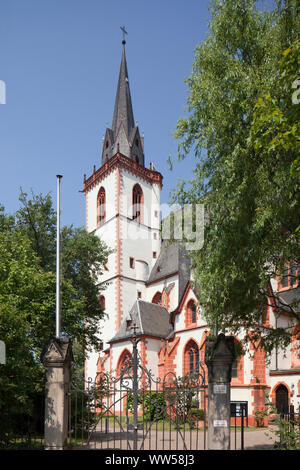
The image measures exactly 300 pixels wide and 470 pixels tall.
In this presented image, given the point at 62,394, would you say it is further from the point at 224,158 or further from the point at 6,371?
the point at 224,158

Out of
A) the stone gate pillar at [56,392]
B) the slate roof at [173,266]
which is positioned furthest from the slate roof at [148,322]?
the stone gate pillar at [56,392]

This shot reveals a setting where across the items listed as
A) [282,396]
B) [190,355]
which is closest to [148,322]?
[190,355]

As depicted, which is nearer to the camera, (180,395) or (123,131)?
(180,395)

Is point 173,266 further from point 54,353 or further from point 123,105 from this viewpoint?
point 54,353

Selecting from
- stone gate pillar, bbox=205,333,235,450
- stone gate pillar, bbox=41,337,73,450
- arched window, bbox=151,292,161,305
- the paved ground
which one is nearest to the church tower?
arched window, bbox=151,292,161,305

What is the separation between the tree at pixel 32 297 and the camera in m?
11.7

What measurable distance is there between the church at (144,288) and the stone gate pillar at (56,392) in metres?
16.6

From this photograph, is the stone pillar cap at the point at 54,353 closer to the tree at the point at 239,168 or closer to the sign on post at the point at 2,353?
the sign on post at the point at 2,353

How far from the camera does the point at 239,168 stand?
1110 cm

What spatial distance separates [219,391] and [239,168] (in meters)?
5.18

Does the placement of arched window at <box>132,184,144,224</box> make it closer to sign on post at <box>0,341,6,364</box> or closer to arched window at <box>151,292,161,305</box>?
arched window at <box>151,292,161,305</box>

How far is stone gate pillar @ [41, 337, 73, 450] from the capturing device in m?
10.1

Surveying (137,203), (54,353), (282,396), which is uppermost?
(137,203)
